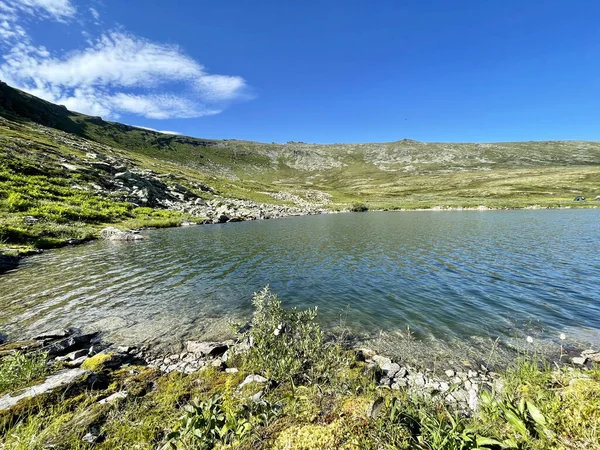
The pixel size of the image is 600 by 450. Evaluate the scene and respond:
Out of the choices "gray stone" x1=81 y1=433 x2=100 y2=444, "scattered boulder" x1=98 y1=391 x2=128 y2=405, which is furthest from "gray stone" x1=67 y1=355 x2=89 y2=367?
"gray stone" x1=81 y1=433 x2=100 y2=444

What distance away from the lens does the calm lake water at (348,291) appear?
12.3 meters

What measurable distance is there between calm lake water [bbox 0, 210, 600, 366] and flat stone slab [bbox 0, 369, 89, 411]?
4552mm

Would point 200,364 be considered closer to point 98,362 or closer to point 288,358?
point 98,362

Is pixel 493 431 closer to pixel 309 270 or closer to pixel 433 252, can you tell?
pixel 309 270

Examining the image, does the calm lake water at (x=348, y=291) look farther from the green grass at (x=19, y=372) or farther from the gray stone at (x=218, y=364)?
the green grass at (x=19, y=372)

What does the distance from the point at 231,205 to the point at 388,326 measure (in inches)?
2676

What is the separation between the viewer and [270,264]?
81.9 feet

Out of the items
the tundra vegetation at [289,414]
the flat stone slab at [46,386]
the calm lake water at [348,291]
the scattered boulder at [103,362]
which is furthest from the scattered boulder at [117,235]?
the flat stone slab at [46,386]

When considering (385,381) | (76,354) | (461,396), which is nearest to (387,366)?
(385,381)

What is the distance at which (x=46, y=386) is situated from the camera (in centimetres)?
650

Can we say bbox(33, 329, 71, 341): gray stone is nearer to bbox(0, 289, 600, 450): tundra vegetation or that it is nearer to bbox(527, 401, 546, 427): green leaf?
bbox(0, 289, 600, 450): tundra vegetation

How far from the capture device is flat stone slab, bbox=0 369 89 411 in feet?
18.7

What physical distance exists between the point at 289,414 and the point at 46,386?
623cm

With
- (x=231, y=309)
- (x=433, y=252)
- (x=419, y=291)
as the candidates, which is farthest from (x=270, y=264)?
(x=433, y=252)
